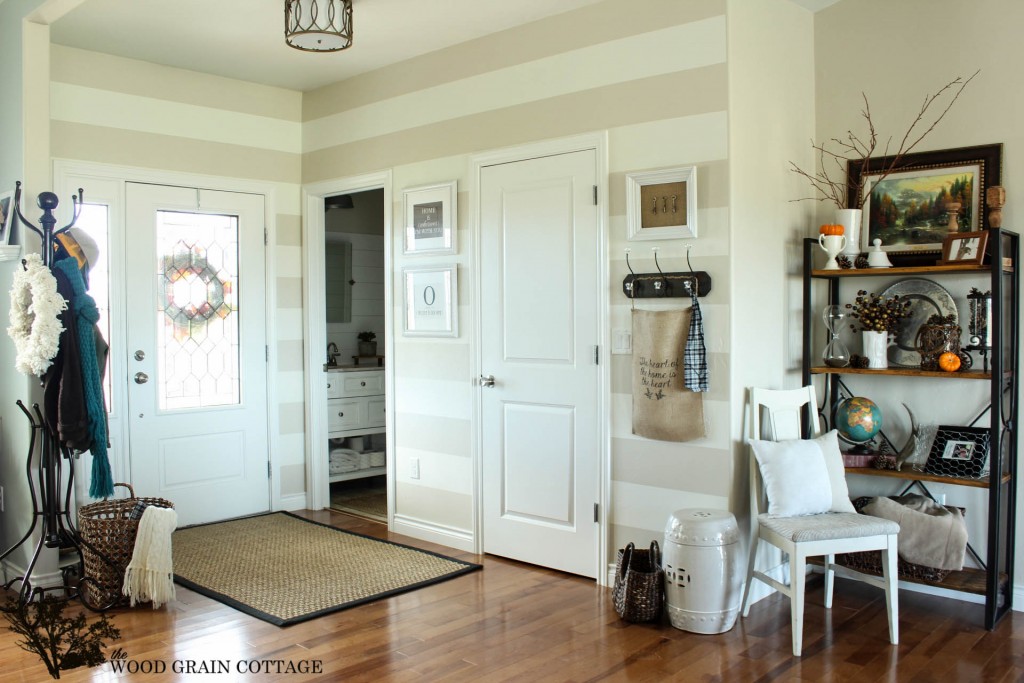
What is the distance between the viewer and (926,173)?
12.6 feet

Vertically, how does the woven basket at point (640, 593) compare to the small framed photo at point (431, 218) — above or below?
below

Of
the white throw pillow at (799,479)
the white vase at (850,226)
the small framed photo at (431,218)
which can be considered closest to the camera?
the white throw pillow at (799,479)

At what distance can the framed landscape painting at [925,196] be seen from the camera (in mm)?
3695

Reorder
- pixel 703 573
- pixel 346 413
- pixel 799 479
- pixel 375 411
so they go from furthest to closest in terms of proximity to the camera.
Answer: pixel 375 411 → pixel 346 413 → pixel 799 479 → pixel 703 573

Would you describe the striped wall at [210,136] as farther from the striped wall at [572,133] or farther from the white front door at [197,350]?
the striped wall at [572,133]

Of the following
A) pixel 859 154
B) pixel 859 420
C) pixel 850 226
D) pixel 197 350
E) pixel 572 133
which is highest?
pixel 572 133

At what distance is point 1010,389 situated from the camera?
3.52 meters

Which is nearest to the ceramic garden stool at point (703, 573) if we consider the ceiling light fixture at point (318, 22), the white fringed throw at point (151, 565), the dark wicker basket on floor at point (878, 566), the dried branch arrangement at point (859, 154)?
the dark wicker basket on floor at point (878, 566)

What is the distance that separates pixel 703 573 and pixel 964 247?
1.67 metres

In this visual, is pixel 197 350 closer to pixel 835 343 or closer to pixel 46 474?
pixel 46 474

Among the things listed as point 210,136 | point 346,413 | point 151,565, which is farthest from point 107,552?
point 210,136

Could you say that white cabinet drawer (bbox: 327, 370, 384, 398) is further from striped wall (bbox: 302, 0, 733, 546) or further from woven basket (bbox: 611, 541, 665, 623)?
woven basket (bbox: 611, 541, 665, 623)

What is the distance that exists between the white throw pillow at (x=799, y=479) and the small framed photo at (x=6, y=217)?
3.28 m

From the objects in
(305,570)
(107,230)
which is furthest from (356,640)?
(107,230)
